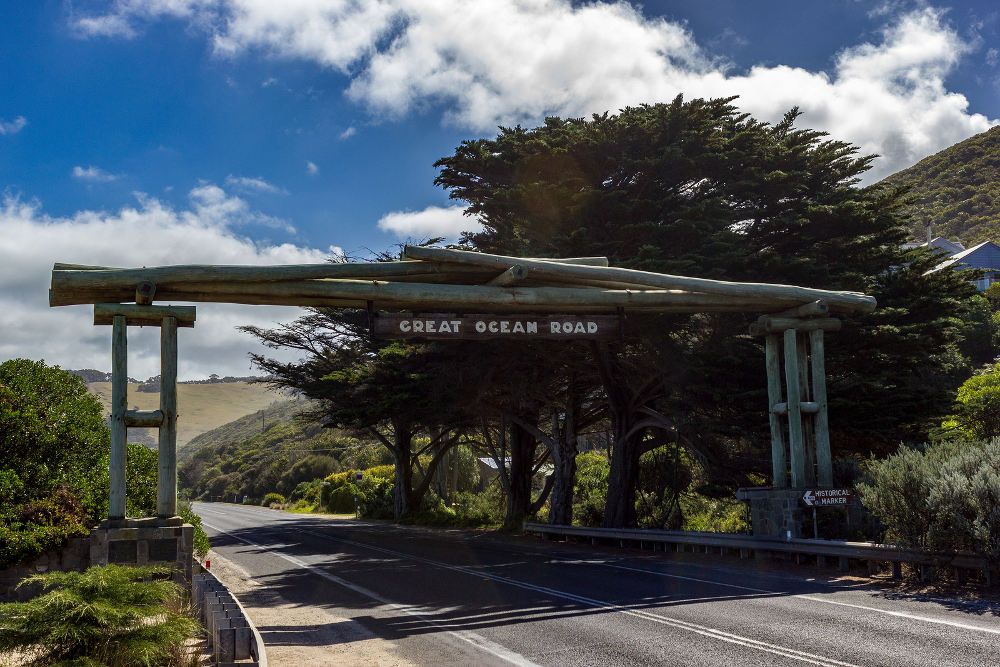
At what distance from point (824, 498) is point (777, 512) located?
4.28 feet

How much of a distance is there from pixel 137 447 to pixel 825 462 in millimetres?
14437

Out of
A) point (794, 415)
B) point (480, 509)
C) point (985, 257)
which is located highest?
point (985, 257)

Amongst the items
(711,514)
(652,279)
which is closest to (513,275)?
(652,279)

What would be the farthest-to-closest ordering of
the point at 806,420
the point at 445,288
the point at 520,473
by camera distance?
the point at 520,473, the point at 806,420, the point at 445,288

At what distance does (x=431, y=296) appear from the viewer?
14.0 meters

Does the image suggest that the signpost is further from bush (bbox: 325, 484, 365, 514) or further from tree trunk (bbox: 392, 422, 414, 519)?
bush (bbox: 325, 484, 365, 514)

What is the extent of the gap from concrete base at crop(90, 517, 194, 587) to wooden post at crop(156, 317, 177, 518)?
1.20 feet

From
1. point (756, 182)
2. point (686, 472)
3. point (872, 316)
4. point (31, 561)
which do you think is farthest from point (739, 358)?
point (31, 561)

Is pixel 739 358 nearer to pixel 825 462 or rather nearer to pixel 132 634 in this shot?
pixel 825 462

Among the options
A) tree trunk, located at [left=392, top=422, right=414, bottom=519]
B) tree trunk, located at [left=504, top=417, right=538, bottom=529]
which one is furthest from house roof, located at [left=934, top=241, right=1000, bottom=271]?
tree trunk, located at [left=504, top=417, right=538, bottom=529]

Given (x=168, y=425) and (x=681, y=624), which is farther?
(x=168, y=425)

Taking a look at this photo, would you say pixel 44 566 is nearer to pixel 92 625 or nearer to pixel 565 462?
pixel 92 625

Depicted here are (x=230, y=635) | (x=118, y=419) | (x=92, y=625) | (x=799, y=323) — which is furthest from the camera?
(x=799, y=323)

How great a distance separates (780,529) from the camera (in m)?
15.7
